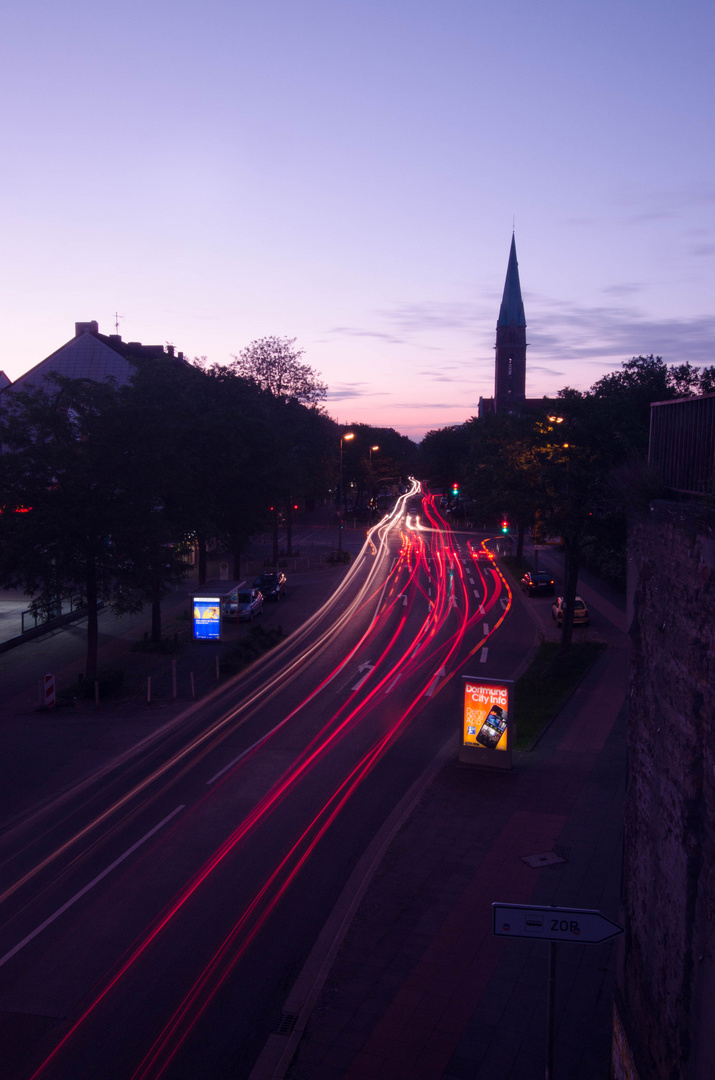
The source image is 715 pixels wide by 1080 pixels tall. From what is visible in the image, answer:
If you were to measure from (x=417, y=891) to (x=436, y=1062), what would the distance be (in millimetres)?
3292

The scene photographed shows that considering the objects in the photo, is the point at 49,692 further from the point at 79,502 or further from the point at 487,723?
the point at 487,723

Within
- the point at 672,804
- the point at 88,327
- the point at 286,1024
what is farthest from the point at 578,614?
the point at 88,327

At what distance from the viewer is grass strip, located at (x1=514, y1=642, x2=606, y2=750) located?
18259 mm

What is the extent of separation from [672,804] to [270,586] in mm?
31948

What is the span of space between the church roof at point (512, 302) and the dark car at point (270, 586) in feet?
307

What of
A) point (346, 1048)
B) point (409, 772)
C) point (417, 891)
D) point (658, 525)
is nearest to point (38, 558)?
point (409, 772)

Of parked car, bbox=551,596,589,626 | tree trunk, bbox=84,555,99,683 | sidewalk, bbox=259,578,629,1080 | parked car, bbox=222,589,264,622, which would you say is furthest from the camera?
parked car, bbox=222,589,264,622

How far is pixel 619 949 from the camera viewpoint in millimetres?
8039

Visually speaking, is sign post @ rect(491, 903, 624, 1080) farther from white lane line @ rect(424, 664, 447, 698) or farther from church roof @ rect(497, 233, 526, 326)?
church roof @ rect(497, 233, 526, 326)

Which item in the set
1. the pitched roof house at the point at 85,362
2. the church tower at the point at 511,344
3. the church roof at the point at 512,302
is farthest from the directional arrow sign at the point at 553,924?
the church roof at the point at 512,302

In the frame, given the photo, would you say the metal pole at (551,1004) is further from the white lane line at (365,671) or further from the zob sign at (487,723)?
the white lane line at (365,671)

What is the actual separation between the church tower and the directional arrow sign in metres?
117

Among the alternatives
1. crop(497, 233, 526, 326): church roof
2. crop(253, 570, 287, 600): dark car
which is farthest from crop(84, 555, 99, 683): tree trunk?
crop(497, 233, 526, 326): church roof

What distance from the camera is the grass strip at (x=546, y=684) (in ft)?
59.9
